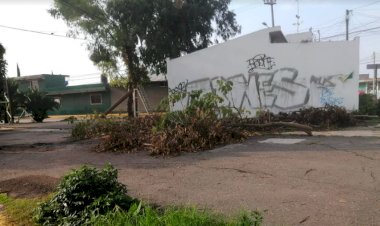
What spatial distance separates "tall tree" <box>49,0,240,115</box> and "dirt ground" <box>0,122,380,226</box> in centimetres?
1499

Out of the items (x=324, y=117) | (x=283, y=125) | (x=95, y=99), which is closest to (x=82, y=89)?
(x=95, y=99)

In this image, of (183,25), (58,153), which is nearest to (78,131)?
(58,153)

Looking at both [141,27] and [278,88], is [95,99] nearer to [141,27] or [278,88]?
[141,27]

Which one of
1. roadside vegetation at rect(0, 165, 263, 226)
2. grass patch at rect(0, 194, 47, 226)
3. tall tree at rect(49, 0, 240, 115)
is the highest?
tall tree at rect(49, 0, 240, 115)

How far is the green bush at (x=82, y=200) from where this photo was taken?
4691 millimetres

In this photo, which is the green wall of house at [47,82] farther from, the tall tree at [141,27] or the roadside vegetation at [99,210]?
the roadside vegetation at [99,210]

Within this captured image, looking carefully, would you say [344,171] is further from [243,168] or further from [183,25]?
[183,25]

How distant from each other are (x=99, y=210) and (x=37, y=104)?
101ft

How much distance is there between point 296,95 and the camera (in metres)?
17.6

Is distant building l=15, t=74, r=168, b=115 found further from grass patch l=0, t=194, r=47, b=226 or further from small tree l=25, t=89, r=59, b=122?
grass patch l=0, t=194, r=47, b=226

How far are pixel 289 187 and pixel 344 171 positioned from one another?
1580mm

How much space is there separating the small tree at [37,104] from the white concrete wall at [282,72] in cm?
1789

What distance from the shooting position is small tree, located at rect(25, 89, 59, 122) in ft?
108

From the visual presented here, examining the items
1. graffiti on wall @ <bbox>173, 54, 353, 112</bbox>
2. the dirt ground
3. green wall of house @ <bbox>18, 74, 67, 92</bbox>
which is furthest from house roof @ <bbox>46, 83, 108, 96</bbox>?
the dirt ground
